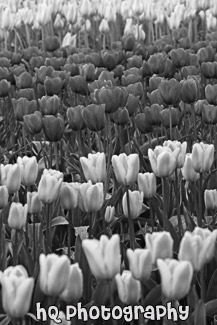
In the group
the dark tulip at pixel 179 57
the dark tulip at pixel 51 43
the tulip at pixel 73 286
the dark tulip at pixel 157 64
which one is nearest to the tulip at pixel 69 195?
the tulip at pixel 73 286

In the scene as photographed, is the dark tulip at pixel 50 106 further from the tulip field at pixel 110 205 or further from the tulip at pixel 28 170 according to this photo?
the tulip at pixel 28 170

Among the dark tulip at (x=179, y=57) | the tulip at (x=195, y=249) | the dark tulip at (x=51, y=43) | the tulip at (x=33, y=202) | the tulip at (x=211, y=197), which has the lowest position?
the tulip at (x=195, y=249)

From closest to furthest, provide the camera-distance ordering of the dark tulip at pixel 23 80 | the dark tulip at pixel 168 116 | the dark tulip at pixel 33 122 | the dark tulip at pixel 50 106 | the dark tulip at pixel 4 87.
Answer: the dark tulip at pixel 33 122, the dark tulip at pixel 168 116, the dark tulip at pixel 50 106, the dark tulip at pixel 4 87, the dark tulip at pixel 23 80

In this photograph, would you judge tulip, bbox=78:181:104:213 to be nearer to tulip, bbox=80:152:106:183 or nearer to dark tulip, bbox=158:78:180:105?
tulip, bbox=80:152:106:183

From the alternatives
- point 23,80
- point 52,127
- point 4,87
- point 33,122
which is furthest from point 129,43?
point 52,127

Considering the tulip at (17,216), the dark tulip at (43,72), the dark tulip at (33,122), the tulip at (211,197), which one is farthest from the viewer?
the dark tulip at (43,72)

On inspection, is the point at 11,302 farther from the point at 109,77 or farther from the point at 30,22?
the point at 30,22

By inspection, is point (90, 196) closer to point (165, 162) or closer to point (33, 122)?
point (165, 162)

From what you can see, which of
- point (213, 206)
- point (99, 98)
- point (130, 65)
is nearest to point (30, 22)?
point (130, 65)
